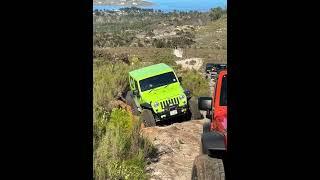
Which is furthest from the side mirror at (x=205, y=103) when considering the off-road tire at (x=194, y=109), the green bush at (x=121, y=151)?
the off-road tire at (x=194, y=109)

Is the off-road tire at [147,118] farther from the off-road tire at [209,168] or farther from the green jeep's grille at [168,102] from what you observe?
the off-road tire at [209,168]


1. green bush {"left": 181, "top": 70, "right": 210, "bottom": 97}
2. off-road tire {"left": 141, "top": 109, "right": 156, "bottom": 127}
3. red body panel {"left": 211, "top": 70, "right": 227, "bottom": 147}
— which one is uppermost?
red body panel {"left": 211, "top": 70, "right": 227, "bottom": 147}

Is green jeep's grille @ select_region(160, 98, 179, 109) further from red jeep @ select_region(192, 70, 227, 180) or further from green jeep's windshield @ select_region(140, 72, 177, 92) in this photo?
red jeep @ select_region(192, 70, 227, 180)

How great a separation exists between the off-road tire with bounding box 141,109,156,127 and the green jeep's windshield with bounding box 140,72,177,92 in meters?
0.81

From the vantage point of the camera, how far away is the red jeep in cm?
536

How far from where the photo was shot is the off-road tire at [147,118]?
13407mm

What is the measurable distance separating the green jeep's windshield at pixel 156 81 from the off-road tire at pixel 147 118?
31.7 inches

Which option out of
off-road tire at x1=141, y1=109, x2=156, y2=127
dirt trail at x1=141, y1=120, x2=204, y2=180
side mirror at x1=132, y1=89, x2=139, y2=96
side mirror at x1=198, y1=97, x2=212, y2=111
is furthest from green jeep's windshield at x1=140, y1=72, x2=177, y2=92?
side mirror at x1=198, y1=97, x2=212, y2=111

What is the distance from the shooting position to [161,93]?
45.8 feet

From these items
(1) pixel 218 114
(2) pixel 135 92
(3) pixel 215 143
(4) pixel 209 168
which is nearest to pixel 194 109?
(2) pixel 135 92
